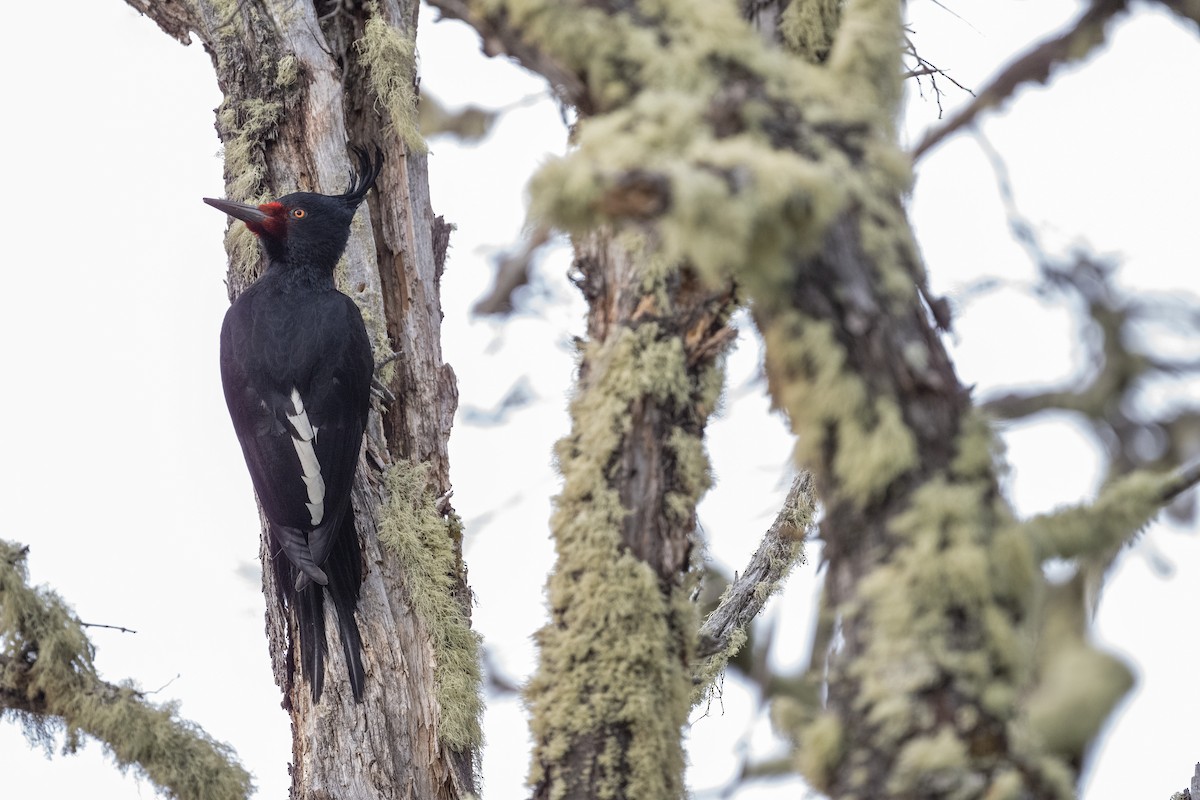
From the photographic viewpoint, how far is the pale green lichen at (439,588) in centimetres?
279

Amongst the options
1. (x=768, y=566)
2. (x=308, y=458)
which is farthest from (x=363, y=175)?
(x=768, y=566)

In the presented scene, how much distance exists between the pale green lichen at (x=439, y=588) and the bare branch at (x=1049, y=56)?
5.17 ft

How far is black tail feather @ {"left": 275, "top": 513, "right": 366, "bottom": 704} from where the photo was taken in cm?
274

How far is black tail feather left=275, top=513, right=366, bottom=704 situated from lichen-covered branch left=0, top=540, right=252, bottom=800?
36cm

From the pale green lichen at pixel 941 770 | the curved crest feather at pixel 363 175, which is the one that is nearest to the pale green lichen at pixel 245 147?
the curved crest feather at pixel 363 175

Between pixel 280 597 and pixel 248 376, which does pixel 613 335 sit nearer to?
pixel 280 597

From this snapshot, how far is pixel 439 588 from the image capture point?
115 inches

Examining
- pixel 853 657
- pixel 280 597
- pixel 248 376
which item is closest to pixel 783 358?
pixel 853 657

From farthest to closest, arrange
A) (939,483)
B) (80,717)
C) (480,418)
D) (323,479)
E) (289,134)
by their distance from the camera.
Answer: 1. (480,418)
2. (289,134)
3. (323,479)
4. (80,717)
5. (939,483)

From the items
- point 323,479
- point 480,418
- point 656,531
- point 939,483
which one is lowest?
point 939,483

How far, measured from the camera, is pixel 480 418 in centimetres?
400

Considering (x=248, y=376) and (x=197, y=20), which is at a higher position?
(x=197, y=20)

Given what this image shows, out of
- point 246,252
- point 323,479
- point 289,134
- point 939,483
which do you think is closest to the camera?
point 939,483

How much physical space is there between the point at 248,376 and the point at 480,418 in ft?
3.01
